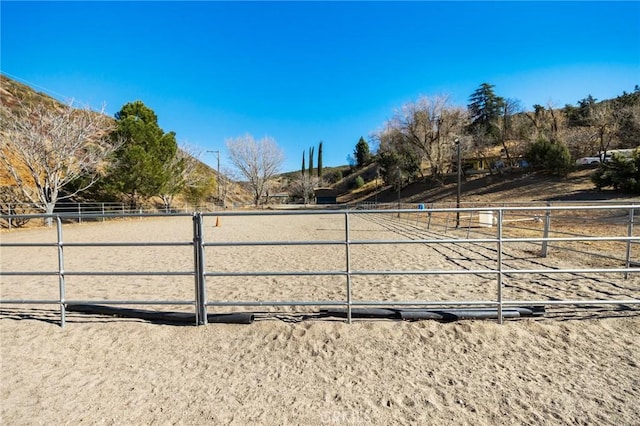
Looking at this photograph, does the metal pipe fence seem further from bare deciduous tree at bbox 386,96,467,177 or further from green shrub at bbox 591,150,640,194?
bare deciduous tree at bbox 386,96,467,177

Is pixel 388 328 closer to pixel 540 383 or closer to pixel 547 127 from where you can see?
pixel 540 383

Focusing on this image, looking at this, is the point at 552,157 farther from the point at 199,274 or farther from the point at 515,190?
the point at 199,274

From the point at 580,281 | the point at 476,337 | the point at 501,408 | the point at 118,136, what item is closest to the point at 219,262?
the point at 476,337

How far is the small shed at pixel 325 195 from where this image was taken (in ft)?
268

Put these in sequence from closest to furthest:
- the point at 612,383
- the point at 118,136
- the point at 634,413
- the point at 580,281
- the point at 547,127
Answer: the point at 634,413, the point at 612,383, the point at 580,281, the point at 118,136, the point at 547,127

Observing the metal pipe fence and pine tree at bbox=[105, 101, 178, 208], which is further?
pine tree at bbox=[105, 101, 178, 208]

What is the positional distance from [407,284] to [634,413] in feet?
11.9

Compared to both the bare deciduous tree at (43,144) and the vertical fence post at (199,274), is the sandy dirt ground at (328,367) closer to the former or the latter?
the vertical fence post at (199,274)

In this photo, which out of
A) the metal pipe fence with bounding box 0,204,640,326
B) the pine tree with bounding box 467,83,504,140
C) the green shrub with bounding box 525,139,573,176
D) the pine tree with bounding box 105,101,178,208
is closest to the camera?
the metal pipe fence with bounding box 0,204,640,326

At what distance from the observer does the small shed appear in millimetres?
81812

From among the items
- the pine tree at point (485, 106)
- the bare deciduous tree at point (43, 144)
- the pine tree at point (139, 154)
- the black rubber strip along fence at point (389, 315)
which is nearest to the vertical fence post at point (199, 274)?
the black rubber strip along fence at point (389, 315)

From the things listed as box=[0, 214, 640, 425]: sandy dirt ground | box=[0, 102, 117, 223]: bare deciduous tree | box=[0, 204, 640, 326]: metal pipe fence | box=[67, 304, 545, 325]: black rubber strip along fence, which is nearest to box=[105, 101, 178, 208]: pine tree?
box=[0, 102, 117, 223]: bare deciduous tree

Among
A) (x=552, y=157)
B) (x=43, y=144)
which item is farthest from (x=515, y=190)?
(x=43, y=144)

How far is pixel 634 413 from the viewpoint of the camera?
→ 2281 mm
